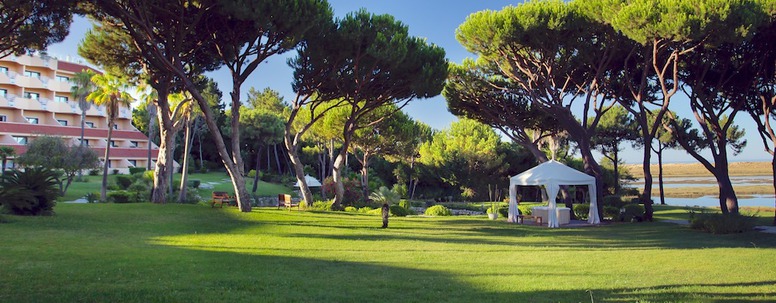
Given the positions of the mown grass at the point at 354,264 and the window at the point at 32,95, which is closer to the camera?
the mown grass at the point at 354,264

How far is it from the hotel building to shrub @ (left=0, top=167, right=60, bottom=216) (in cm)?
3905

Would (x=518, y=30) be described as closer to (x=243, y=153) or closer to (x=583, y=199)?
(x=583, y=199)

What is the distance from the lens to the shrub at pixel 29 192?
14.5m

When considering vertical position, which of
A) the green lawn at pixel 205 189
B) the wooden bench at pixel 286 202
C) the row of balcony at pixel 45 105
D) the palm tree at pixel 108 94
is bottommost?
the wooden bench at pixel 286 202

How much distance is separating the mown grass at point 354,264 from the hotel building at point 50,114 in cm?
4290

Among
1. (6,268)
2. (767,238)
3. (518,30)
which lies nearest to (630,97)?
(518,30)

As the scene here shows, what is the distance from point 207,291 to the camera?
652 centimetres

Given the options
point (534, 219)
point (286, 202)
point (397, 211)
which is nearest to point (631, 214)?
point (534, 219)

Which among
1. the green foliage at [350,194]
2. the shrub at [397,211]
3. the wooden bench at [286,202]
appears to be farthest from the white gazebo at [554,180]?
the green foliage at [350,194]

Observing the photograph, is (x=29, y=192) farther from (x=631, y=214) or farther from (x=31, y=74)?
(x=31, y=74)

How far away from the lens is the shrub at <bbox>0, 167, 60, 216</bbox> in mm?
14523

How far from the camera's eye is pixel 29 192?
14742 mm

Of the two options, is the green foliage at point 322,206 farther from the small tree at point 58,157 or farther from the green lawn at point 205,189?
the small tree at point 58,157

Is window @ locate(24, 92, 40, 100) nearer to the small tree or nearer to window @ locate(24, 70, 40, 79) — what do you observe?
window @ locate(24, 70, 40, 79)
